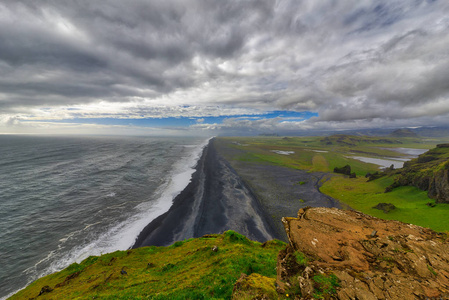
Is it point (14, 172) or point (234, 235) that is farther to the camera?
point (14, 172)

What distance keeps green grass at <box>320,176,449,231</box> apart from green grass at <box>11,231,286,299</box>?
3483 centimetres

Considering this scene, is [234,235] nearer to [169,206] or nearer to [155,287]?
[155,287]

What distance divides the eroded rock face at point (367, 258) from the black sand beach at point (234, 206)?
2354cm

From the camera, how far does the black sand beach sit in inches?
1348

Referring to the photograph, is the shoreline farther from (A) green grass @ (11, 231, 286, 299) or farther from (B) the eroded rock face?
(B) the eroded rock face

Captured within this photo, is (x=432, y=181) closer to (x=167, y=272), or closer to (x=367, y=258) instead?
(x=367, y=258)

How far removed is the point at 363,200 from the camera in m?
49.1

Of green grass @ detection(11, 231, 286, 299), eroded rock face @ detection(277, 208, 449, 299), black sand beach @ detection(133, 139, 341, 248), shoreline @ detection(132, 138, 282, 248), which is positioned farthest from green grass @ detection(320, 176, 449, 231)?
green grass @ detection(11, 231, 286, 299)

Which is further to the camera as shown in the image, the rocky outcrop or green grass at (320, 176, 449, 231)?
the rocky outcrop

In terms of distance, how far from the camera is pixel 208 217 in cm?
4006

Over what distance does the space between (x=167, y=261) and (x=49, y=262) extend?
2112cm

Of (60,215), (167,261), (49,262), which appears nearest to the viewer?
(167,261)

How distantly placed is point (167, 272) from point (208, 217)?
2277 cm

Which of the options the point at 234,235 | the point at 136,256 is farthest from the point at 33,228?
the point at 234,235
